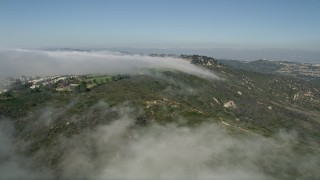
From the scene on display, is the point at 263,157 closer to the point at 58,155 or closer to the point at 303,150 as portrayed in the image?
the point at 303,150

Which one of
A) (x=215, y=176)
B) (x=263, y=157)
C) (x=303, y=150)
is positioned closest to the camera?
(x=215, y=176)

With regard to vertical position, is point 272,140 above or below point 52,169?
above

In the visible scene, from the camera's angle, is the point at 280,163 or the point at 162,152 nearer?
the point at 280,163

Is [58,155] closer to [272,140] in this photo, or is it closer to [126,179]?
[126,179]

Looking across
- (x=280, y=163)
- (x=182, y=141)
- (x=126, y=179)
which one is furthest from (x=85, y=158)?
(x=280, y=163)

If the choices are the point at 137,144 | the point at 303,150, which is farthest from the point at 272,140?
the point at 137,144

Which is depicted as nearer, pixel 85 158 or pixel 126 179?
pixel 126 179

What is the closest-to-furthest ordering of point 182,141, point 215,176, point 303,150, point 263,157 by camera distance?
1. point 215,176
2. point 263,157
3. point 303,150
4. point 182,141

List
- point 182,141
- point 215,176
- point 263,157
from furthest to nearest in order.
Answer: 1. point 182,141
2. point 263,157
3. point 215,176

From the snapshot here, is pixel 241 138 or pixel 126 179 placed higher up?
pixel 241 138
